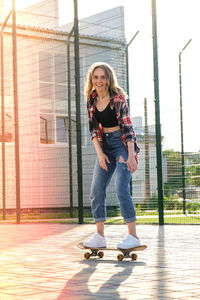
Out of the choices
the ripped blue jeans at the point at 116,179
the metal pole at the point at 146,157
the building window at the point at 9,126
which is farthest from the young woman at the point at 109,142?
the building window at the point at 9,126

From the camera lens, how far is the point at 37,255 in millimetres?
4395

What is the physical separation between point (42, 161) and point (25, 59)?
100.0 inches

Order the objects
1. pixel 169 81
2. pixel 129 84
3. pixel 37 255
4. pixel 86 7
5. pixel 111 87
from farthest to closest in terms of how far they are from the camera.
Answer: pixel 129 84
pixel 169 81
pixel 86 7
pixel 37 255
pixel 111 87

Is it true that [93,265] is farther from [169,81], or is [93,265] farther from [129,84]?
[129,84]

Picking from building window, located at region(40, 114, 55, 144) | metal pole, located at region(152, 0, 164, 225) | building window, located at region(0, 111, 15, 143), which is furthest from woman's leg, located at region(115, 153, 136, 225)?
building window, located at region(40, 114, 55, 144)

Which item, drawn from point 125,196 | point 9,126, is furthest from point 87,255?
point 9,126

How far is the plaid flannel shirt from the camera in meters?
4.00

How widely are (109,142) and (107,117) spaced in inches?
7.1

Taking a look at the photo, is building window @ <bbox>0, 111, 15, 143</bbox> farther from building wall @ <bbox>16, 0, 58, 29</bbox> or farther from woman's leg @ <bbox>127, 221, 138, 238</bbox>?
woman's leg @ <bbox>127, 221, 138, 238</bbox>

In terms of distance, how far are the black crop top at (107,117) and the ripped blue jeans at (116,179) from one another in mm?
68

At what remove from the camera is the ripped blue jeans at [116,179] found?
402 cm

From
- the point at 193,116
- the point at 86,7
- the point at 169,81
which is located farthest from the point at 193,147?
the point at 86,7

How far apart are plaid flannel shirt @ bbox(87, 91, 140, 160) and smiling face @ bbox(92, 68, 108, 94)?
0.09 metres

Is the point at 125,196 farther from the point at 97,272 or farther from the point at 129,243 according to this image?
the point at 97,272
